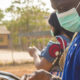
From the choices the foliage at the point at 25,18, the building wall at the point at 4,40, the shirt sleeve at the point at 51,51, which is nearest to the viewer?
the shirt sleeve at the point at 51,51

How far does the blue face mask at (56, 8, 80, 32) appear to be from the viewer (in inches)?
54.2

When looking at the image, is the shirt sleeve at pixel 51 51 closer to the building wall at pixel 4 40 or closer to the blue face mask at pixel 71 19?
the blue face mask at pixel 71 19

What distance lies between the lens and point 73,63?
133cm

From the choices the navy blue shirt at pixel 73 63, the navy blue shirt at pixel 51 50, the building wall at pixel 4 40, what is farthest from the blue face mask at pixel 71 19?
the building wall at pixel 4 40

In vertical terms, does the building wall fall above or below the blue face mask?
below

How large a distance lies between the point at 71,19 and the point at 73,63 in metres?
0.28

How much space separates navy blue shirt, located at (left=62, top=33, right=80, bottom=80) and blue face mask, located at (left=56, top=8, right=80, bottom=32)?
0.22 ft

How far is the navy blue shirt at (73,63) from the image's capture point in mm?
1311

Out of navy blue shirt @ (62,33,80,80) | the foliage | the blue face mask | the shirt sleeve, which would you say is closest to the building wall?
the foliage

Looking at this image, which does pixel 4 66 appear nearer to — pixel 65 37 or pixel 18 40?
pixel 18 40

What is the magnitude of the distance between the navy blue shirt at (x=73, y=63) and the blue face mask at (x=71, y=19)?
7 centimetres

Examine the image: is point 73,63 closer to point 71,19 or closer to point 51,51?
point 71,19

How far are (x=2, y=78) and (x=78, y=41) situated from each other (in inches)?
30.7

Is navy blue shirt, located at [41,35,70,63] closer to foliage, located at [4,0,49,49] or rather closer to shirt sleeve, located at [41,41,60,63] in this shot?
shirt sleeve, located at [41,41,60,63]
